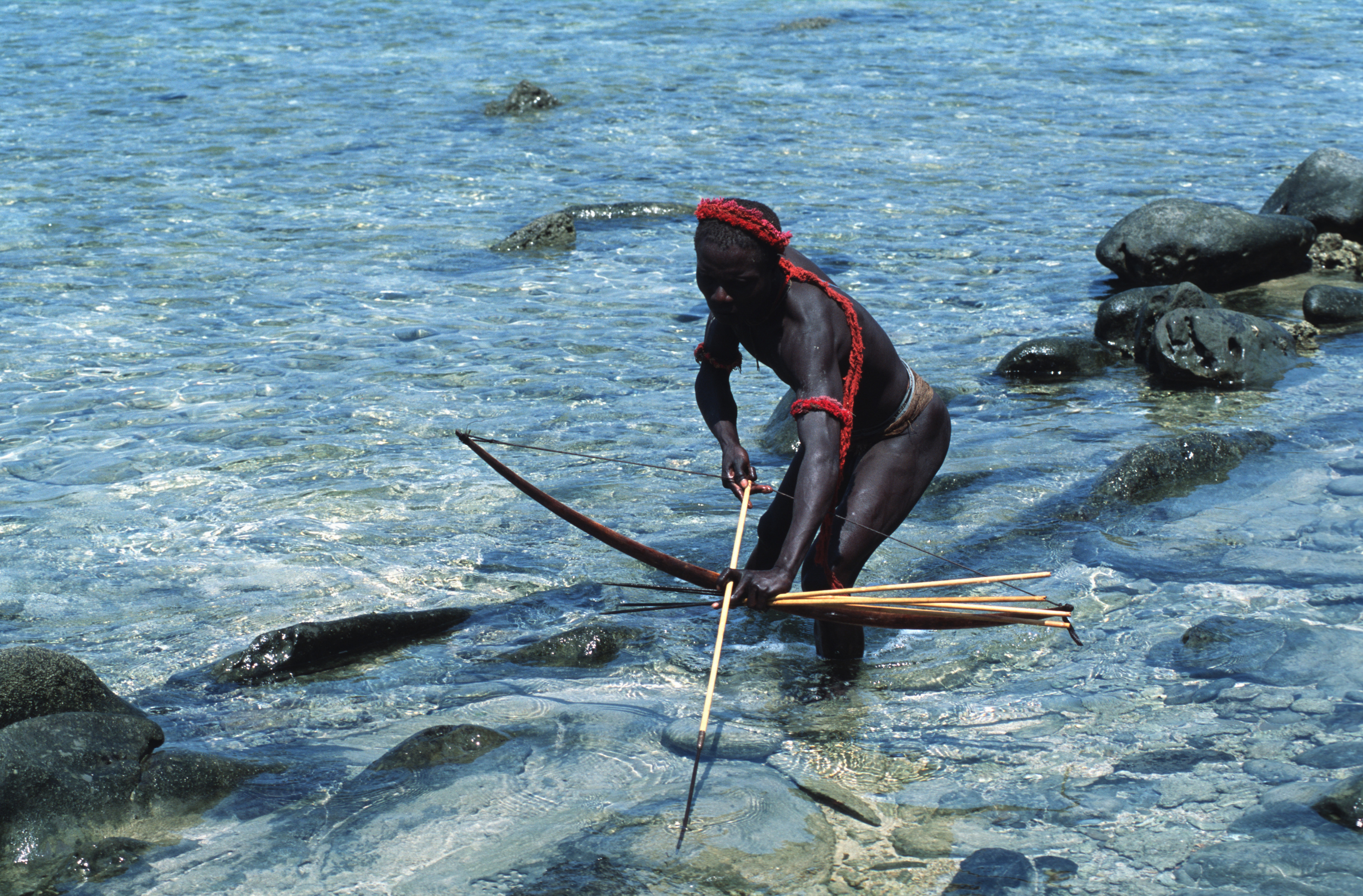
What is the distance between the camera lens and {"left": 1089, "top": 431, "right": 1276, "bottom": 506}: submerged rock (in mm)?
7523

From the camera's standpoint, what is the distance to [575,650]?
586 centimetres

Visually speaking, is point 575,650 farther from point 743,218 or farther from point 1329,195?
point 1329,195

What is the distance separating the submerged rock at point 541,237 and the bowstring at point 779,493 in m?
5.12

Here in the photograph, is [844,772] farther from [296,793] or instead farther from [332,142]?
[332,142]

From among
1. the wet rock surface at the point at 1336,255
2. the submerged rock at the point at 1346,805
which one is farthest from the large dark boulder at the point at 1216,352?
the submerged rock at the point at 1346,805

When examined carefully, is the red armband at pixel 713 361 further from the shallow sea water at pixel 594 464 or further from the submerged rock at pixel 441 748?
the submerged rock at pixel 441 748

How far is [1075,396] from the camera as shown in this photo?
31.8ft

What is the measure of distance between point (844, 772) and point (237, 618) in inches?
127

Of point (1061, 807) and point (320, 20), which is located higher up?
point (320, 20)

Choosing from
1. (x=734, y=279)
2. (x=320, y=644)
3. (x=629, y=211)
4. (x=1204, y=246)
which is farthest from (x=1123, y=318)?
(x=320, y=644)

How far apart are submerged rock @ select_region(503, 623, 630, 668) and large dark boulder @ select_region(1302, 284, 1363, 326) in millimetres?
7816

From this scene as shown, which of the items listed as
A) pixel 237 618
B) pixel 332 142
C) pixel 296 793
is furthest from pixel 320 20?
pixel 296 793

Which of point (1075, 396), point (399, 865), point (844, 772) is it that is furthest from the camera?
point (1075, 396)

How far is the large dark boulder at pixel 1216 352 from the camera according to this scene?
962 centimetres
